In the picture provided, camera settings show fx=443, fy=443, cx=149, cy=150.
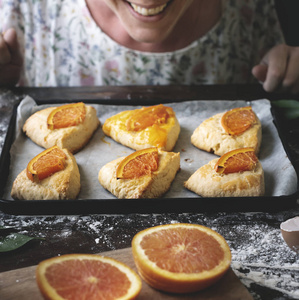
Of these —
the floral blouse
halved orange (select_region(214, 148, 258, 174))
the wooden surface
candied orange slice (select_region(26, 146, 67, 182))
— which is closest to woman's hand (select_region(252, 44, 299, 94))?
the floral blouse

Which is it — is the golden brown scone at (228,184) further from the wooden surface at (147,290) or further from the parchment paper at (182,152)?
the wooden surface at (147,290)

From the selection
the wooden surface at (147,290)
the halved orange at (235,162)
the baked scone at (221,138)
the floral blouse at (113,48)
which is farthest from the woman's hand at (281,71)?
the wooden surface at (147,290)

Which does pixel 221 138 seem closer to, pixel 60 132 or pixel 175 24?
pixel 60 132

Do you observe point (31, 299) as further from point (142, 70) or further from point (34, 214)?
point (142, 70)

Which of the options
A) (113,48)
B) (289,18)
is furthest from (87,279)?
(289,18)

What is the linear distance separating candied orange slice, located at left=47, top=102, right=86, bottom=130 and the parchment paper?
0.41 ft

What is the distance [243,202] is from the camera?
5.24ft

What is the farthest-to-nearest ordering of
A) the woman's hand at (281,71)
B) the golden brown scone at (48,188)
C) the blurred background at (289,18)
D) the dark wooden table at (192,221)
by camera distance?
the blurred background at (289,18) < the woman's hand at (281,71) < the golden brown scone at (48,188) < the dark wooden table at (192,221)

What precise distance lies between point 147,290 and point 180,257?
13cm

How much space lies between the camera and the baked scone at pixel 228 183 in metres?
1.71

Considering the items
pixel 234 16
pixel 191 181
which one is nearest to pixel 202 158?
pixel 191 181

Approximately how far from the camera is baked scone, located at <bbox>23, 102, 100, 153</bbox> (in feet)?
6.71

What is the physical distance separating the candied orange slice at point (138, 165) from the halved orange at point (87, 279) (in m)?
0.58

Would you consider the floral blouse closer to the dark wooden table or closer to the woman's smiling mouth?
the woman's smiling mouth
